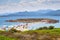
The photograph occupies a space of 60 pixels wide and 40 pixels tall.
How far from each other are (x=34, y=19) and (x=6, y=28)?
82 cm

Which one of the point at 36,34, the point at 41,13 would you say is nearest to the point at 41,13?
the point at 41,13

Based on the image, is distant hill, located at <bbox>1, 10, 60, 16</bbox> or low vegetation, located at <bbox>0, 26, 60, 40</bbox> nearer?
low vegetation, located at <bbox>0, 26, 60, 40</bbox>

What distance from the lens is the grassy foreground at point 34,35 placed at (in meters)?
4.26

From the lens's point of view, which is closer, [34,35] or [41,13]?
[34,35]

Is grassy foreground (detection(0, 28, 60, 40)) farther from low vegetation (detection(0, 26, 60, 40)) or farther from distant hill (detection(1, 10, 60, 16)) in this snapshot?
distant hill (detection(1, 10, 60, 16))

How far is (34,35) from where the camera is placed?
4.33 meters

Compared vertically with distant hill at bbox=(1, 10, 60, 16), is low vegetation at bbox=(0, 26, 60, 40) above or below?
below

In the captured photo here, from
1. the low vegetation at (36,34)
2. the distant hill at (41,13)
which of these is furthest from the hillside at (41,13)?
the low vegetation at (36,34)

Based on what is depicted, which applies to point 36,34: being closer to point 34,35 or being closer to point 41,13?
point 34,35

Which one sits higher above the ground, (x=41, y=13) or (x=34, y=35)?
(x=41, y=13)

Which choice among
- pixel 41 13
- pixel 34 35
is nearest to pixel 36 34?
pixel 34 35

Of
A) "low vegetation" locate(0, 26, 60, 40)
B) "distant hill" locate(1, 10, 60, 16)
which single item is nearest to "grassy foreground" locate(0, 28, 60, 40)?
"low vegetation" locate(0, 26, 60, 40)

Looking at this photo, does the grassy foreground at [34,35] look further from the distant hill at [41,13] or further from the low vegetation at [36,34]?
the distant hill at [41,13]

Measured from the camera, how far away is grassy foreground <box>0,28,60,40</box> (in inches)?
168
